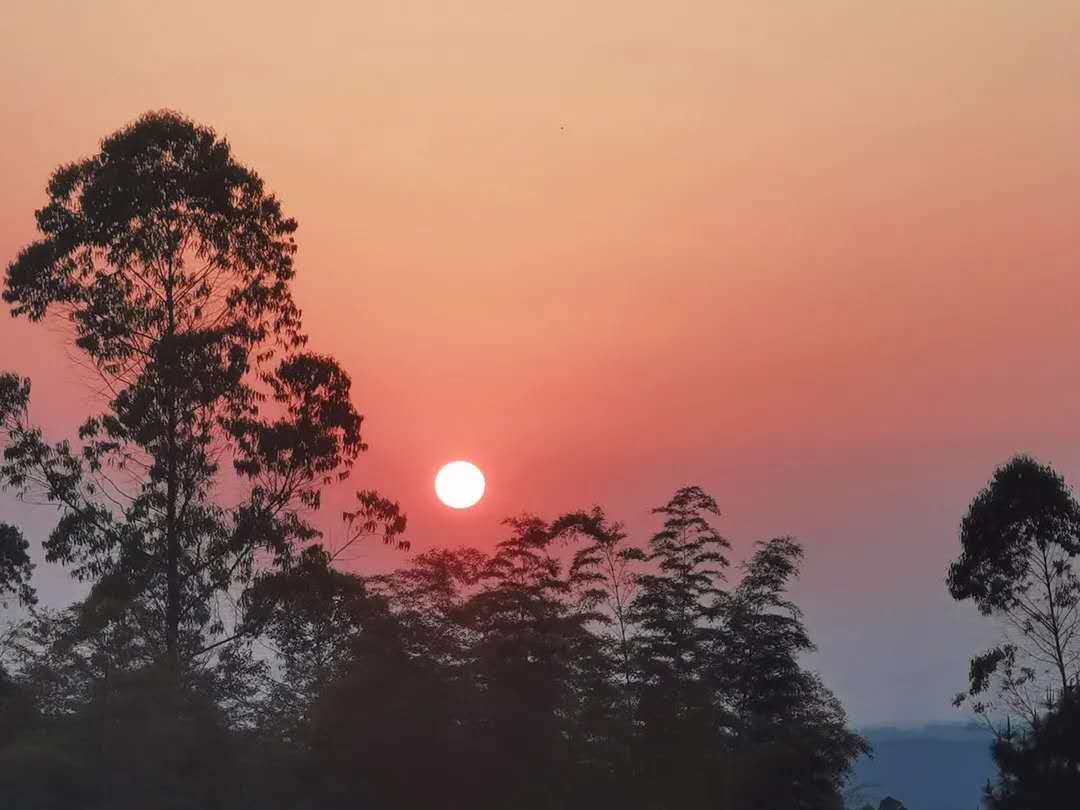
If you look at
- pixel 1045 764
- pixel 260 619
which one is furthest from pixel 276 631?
pixel 1045 764

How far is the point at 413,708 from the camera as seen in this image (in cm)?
4606

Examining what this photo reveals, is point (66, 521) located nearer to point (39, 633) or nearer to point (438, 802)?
point (39, 633)

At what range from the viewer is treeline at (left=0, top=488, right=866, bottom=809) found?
4253 centimetres

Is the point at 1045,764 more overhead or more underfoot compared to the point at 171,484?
more underfoot

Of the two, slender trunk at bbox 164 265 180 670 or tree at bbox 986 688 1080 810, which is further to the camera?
tree at bbox 986 688 1080 810

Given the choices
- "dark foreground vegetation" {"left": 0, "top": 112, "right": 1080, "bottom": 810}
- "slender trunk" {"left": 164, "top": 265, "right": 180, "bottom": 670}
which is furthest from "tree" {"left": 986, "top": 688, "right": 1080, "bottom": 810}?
"slender trunk" {"left": 164, "top": 265, "right": 180, "bottom": 670}

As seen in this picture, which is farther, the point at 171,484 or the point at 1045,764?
the point at 1045,764

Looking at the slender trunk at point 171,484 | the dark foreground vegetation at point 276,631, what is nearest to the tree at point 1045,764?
the dark foreground vegetation at point 276,631

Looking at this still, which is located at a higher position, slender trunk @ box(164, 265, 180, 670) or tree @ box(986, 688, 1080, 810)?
slender trunk @ box(164, 265, 180, 670)

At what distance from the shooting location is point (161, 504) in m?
48.4

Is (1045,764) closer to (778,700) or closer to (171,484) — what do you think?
(778,700)

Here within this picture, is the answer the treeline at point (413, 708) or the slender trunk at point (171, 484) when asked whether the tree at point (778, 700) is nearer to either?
the treeline at point (413, 708)

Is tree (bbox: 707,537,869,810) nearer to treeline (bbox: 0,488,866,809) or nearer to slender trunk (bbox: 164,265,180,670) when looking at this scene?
treeline (bbox: 0,488,866,809)

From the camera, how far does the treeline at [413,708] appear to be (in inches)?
1674
